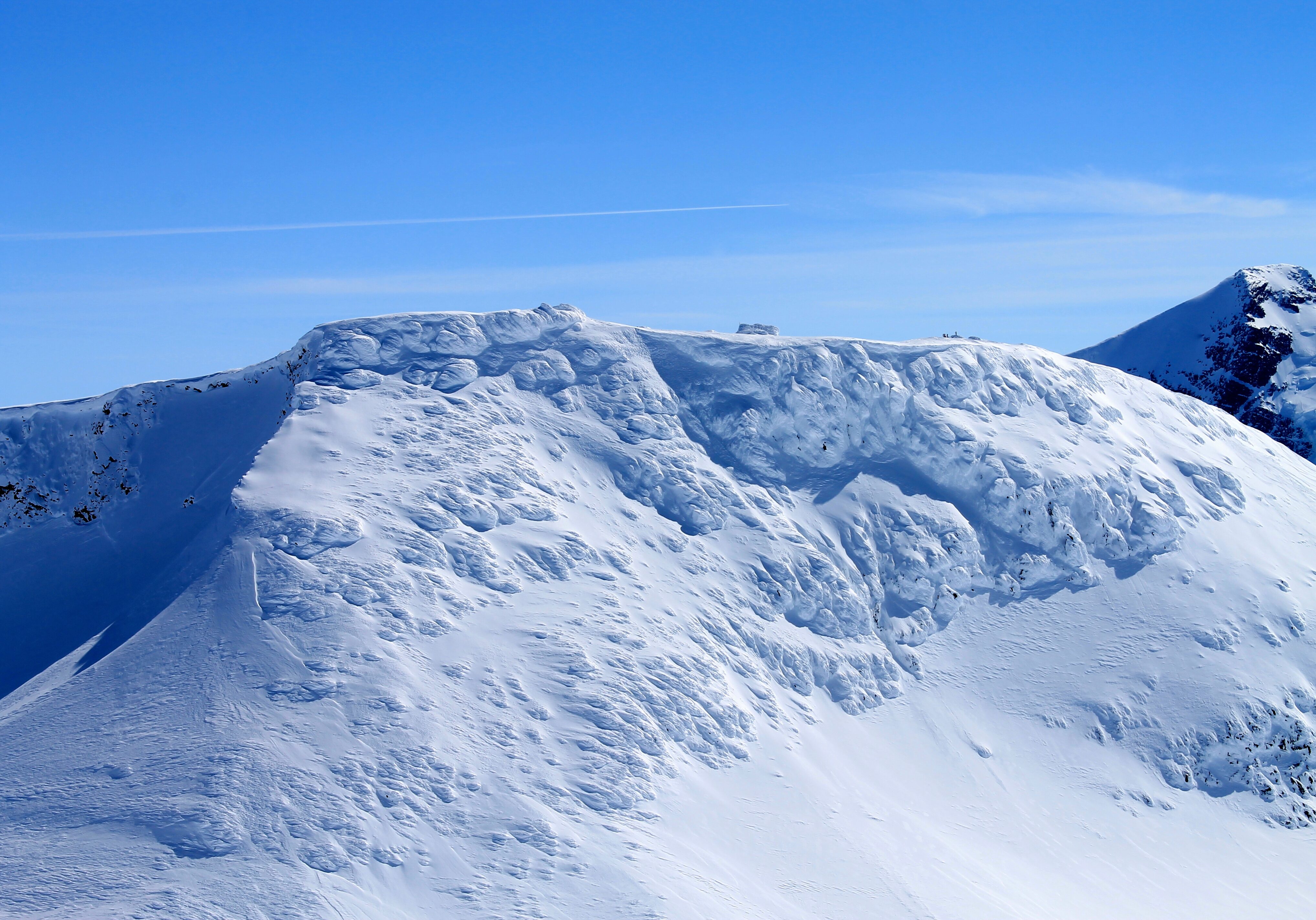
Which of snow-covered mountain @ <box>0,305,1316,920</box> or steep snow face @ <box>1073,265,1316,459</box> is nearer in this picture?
snow-covered mountain @ <box>0,305,1316,920</box>

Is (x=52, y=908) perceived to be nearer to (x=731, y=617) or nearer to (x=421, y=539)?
(x=421, y=539)

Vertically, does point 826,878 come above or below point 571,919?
below

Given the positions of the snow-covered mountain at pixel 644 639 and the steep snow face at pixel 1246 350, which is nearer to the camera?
the snow-covered mountain at pixel 644 639

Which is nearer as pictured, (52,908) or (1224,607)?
(52,908)

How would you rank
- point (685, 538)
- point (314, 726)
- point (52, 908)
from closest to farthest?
point (52, 908), point (314, 726), point (685, 538)

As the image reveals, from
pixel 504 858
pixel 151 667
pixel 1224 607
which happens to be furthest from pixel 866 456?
pixel 151 667
